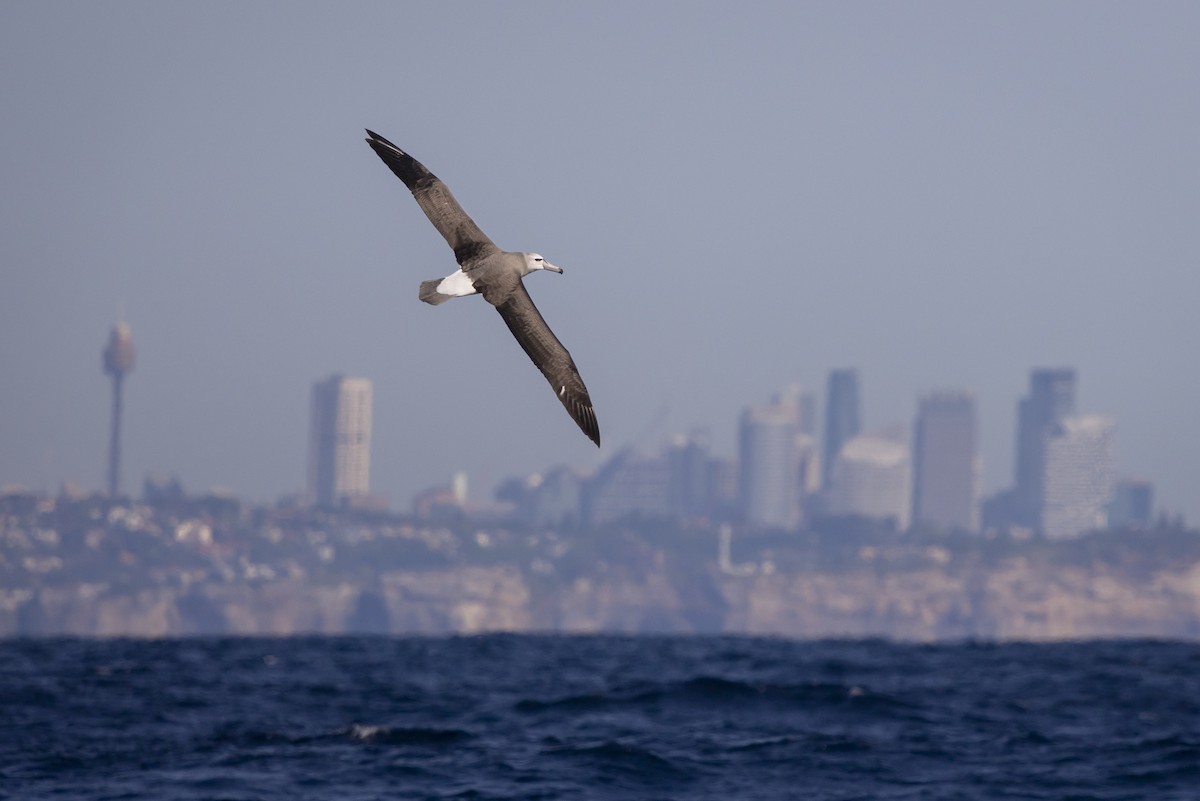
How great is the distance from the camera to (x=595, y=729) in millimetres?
31078

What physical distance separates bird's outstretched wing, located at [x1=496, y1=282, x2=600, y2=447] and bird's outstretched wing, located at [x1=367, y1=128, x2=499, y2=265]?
2.59 ft

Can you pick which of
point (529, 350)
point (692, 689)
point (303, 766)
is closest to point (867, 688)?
point (692, 689)

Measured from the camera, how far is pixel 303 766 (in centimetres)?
2666

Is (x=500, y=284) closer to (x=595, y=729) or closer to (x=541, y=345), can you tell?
(x=541, y=345)

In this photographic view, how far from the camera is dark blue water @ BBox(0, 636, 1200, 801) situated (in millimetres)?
25500

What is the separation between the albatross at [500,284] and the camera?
17.9 metres

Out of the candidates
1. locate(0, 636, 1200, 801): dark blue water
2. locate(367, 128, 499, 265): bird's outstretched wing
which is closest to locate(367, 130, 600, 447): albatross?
locate(367, 128, 499, 265): bird's outstretched wing

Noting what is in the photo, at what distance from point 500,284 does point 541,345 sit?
0.82 metres

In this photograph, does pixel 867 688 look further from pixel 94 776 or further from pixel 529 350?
pixel 529 350

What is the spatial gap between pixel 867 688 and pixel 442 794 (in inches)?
623

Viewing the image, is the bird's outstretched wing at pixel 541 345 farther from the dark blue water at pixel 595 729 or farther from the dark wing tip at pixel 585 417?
the dark blue water at pixel 595 729

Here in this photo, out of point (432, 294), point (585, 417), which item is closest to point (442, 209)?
point (432, 294)

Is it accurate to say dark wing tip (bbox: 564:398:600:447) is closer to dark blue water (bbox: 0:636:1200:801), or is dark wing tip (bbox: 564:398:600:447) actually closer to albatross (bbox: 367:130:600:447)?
albatross (bbox: 367:130:600:447)

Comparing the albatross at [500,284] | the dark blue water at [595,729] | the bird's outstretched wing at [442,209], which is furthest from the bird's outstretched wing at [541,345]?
the dark blue water at [595,729]
